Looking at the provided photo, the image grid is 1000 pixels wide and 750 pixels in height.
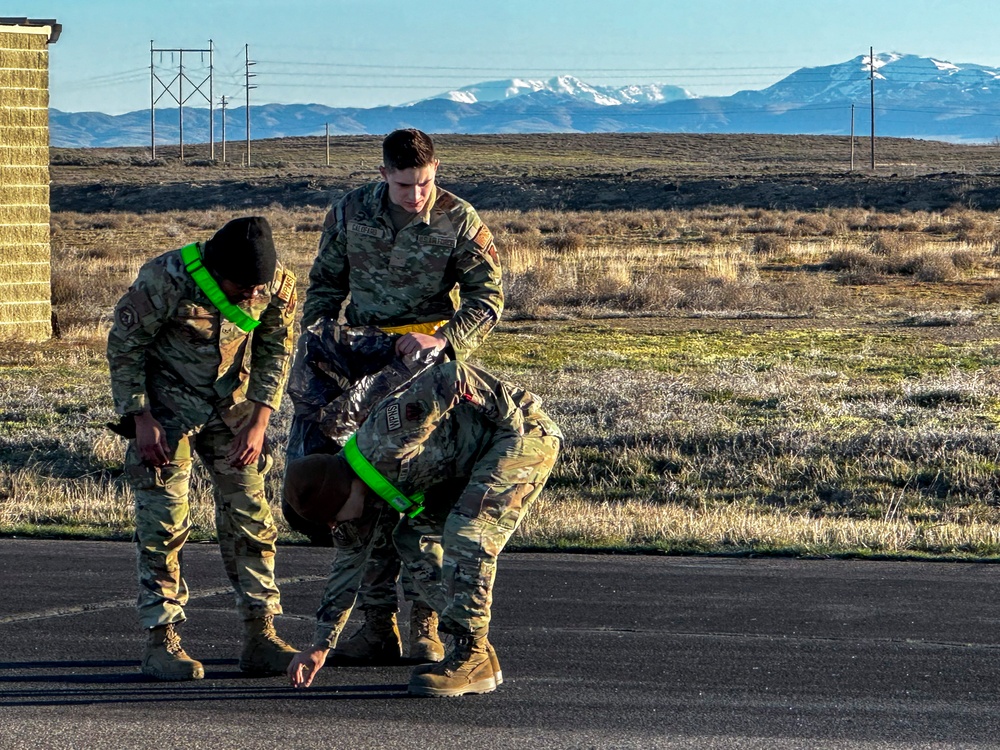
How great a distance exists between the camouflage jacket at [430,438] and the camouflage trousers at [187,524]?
1.77ft

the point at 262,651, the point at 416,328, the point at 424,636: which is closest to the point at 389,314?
the point at 416,328

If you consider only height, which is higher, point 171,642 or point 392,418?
Answer: point 392,418

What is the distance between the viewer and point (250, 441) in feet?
19.2

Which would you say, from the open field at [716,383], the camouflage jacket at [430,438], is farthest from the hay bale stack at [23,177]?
the camouflage jacket at [430,438]

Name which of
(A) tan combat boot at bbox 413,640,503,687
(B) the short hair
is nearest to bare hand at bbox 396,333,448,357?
(B) the short hair

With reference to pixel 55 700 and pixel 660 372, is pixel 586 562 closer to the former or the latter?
pixel 55 700

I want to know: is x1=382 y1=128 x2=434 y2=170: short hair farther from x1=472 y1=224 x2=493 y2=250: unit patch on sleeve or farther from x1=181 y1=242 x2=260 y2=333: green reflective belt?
x1=181 y1=242 x2=260 y2=333: green reflective belt

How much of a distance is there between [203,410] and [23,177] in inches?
626

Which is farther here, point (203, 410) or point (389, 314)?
point (389, 314)

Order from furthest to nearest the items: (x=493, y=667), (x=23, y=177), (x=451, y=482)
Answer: (x=23, y=177), (x=451, y=482), (x=493, y=667)

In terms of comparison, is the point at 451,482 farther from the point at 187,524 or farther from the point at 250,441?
the point at 187,524

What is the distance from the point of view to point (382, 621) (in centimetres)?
597

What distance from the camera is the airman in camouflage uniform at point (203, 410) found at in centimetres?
565

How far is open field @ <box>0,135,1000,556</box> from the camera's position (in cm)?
1018
